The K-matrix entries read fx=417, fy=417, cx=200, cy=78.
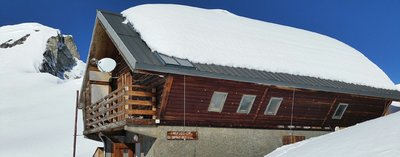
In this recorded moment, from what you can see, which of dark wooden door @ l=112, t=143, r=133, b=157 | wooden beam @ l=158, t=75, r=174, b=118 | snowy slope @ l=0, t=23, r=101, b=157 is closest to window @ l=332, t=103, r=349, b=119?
wooden beam @ l=158, t=75, r=174, b=118

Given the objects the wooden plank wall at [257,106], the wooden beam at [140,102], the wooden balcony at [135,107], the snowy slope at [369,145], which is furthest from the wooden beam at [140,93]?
the snowy slope at [369,145]

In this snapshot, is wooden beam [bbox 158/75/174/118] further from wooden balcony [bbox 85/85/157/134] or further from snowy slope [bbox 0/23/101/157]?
snowy slope [bbox 0/23/101/157]

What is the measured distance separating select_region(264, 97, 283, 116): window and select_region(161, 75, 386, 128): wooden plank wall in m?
0.16

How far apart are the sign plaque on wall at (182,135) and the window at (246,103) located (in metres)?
1.98

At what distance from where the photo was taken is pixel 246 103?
15.2m

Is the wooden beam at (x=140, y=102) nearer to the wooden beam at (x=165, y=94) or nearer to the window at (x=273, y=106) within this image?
the wooden beam at (x=165, y=94)

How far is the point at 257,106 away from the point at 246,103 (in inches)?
20.2

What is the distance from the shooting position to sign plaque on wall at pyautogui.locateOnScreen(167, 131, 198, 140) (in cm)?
1377

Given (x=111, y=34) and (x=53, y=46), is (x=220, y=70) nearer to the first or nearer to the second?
(x=111, y=34)

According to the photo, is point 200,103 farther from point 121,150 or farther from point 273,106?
point 121,150

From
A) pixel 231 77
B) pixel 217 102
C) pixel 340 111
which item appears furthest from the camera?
pixel 340 111

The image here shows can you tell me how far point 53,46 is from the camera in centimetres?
9662

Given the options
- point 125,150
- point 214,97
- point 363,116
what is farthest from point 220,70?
point 363,116

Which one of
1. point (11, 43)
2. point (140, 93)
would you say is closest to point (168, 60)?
point (140, 93)
